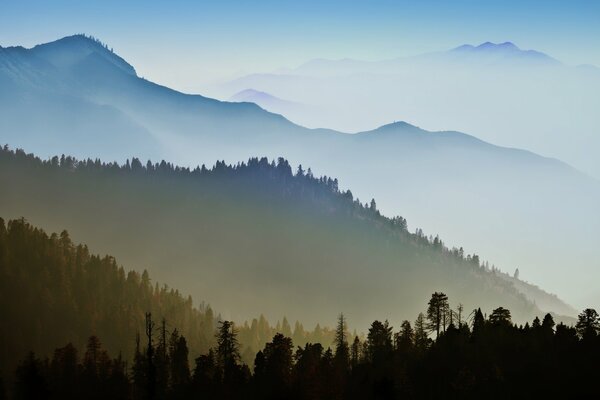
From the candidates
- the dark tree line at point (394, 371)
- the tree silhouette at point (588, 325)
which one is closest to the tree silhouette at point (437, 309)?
the dark tree line at point (394, 371)

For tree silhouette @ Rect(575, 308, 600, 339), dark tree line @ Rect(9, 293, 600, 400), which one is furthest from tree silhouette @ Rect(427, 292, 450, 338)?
tree silhouette @ Rect(575, 308, 600, 339)

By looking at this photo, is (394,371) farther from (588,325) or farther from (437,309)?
(588,325)

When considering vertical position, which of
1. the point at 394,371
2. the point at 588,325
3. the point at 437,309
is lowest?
the point at 394,371

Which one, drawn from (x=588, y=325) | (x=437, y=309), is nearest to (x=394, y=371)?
(x=437, y=309)

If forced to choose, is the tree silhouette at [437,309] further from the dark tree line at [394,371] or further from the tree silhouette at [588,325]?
the tree silhouette at [588,325]

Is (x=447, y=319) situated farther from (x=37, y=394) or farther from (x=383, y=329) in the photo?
(x=37, y=394)

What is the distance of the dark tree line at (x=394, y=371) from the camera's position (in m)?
101

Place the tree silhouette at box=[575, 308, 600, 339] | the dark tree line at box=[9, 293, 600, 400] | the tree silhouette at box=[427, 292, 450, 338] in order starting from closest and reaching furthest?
1. the dark tree line at box=[9, 293, 600, 400]
2. the tree silhouette at box=[575, 308, 600, 339]
3. the tree silhouette at box=[427, 292, 450, 338]

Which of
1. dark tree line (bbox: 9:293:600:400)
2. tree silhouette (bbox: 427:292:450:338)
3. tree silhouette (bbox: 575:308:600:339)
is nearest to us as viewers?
dark tree line (bbox: 9:293:600:400)

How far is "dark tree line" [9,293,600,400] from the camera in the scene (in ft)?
332

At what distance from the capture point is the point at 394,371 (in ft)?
353

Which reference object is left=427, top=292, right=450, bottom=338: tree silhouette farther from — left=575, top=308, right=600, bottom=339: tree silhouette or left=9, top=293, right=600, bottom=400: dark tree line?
left=575, top=308, right=600, bottom=339: tree silhouette

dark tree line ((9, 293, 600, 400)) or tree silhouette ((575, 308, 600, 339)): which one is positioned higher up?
tree silhouette ((575, 308, 600, 339))

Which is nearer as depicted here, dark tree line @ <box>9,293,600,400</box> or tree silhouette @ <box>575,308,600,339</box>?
dark tree line @ <box>9,293,600,400</box>
